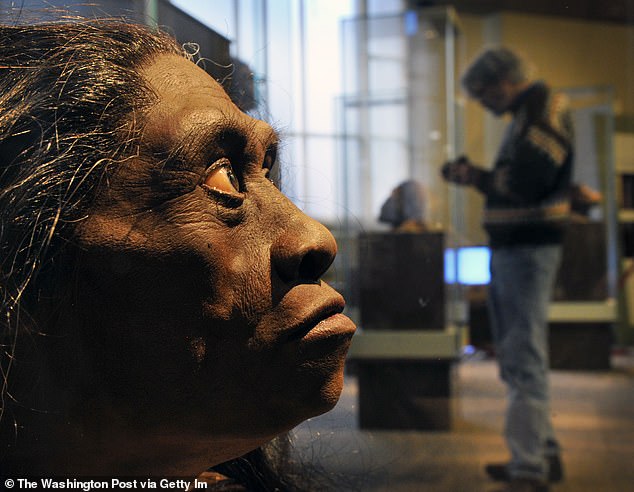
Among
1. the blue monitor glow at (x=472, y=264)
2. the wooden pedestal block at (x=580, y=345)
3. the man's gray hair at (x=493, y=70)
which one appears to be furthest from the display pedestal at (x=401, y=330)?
the man's gray hair at (x=493, y=70)

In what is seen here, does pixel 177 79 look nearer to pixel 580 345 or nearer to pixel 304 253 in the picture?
pixel 304 253

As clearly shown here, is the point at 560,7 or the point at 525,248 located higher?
the point at 560,7

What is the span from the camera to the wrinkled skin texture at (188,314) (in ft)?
2.41

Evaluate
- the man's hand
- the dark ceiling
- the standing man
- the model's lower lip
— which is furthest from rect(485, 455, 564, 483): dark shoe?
the model's lower lip

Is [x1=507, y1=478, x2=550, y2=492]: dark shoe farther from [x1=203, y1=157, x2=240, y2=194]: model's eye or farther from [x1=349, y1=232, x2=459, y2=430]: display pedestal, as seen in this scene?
[x1=203, y1=157, x2=240, y2=194]: model's eye

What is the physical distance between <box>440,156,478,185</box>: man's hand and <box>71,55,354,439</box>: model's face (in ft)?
5.57

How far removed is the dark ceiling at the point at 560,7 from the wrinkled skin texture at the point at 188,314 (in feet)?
6.21

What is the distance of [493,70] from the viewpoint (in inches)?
96.2

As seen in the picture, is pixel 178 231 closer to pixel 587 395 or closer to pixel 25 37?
pixel 25 37

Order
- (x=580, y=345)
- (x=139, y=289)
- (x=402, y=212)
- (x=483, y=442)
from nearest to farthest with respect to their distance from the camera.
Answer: (x=139, y=289) < (x=402, y=212) < (x=483, y=442) < (x=580, y=345)

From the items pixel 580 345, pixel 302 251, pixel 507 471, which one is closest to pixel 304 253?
pixel 302 251

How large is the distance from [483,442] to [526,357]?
27 cm

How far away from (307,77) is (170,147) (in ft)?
2.83

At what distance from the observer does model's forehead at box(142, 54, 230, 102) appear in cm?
80
